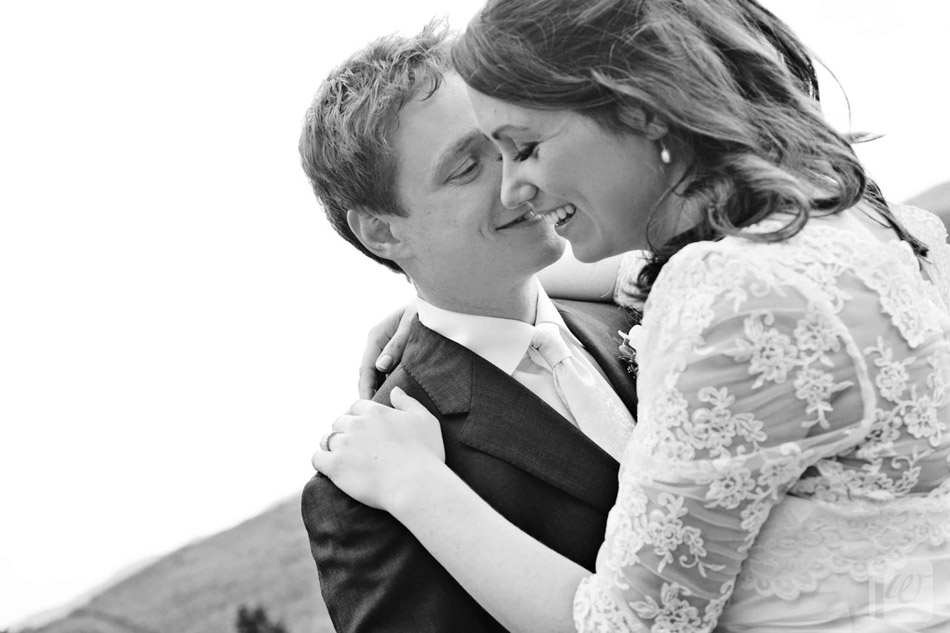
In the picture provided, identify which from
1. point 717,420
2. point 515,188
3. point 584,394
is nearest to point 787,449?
point 717,420

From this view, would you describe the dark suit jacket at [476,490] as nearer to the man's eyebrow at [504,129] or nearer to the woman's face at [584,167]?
the woman's face at [584,167]

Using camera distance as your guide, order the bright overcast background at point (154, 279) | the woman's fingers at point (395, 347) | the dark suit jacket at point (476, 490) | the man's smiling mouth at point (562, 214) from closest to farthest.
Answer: the man's smiling mouth at point (562, 214), the dark suit jacket at point (476, 490), the woman's fingers at point (395, 347), the bright overcast background at point (154, 279)

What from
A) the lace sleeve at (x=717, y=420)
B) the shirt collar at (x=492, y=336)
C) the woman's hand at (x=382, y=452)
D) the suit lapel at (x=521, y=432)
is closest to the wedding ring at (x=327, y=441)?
the woman's hand at (x=382, y=452)

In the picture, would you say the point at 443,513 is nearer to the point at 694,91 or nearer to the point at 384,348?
the point at 384,348

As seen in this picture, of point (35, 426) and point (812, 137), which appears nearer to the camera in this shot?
point (812, 137)

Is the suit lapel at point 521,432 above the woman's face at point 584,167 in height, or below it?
below

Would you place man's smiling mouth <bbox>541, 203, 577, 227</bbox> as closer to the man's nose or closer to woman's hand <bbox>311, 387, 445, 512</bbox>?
the man's nose

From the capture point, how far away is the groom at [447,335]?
1.62 meters

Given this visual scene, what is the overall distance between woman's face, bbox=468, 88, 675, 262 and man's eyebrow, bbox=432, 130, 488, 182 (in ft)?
1.10

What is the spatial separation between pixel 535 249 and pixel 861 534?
2.60 feet

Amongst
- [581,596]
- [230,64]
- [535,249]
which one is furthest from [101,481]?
[581,596]

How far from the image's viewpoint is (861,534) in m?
1.28

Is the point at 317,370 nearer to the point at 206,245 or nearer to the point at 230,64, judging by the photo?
the point at 206,245

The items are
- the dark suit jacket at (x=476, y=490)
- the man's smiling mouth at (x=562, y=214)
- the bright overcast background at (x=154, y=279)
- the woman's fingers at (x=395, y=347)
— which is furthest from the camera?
the bright overcast background at (x=154, y=279)
